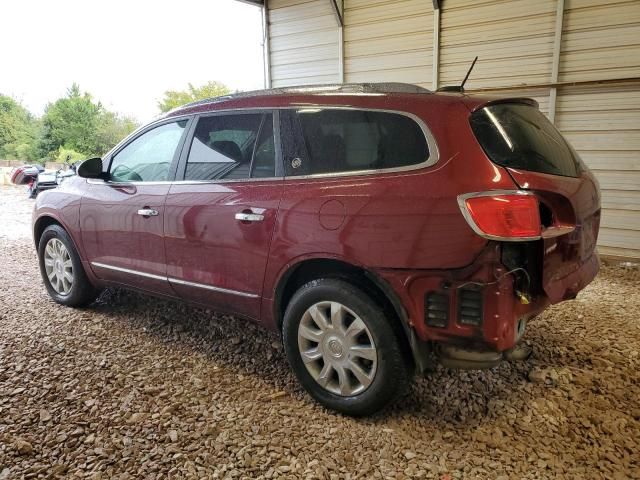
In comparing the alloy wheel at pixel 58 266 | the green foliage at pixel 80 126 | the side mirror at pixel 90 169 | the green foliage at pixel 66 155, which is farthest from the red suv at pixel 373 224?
the green foliage at pixel 80 126

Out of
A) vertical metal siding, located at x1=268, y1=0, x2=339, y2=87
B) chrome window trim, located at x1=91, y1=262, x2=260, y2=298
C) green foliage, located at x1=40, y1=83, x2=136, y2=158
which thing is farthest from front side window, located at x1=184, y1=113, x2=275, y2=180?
green foliage, located at x1=40, y1=83, x2=136, y2=158

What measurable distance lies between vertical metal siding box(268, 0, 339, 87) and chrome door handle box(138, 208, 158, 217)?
5.33 metres

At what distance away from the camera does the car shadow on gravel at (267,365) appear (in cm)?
247

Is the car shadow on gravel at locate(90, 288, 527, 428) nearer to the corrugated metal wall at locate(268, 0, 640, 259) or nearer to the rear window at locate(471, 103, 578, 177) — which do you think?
the rear window at locate(471, 103, 578, 177)

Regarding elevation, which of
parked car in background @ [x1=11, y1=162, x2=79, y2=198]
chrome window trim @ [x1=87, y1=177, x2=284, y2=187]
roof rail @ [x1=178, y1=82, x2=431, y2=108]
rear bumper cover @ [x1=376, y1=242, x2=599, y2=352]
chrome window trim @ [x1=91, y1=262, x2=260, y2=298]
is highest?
roof rail @ [x1=178, y1=82, x2=431, y2=108]

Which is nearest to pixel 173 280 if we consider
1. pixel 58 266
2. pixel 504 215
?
pixel 58 266

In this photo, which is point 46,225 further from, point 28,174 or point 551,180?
point 28,174

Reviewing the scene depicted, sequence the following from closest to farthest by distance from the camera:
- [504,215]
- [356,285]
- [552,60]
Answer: [504,215] → [356,285] → [552,60]

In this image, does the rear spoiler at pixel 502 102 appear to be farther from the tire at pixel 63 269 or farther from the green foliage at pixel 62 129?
the green foliage at pixel 62 129

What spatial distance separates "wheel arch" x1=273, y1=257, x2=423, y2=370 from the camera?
7.16 feet

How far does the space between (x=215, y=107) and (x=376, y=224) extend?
4.98 feet

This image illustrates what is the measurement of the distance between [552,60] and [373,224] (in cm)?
512

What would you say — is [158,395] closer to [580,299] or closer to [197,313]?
[197,313]

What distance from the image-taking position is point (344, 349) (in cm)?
235
